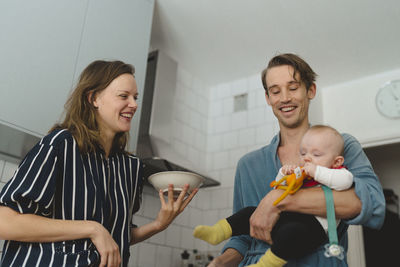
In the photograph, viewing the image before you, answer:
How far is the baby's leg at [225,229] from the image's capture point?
1.41m

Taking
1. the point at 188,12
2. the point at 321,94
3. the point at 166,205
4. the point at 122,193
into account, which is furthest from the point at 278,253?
the point at 321,94

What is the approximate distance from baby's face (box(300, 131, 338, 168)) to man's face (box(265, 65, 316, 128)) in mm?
140

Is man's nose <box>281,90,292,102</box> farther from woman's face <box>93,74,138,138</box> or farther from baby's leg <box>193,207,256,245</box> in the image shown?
woman's face <box>93,74,138,138</box>

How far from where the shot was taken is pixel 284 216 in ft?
4.34

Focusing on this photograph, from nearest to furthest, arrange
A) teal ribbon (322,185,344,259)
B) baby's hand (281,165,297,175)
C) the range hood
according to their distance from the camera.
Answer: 1. teal ribbon (322,185,344,259)
2. baby's hand (281,165,297,175)
3. the range hood

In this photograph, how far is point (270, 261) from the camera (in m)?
1.24

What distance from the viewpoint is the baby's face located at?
1359 millimetres

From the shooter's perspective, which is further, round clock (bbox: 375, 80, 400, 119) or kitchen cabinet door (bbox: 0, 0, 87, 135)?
round clock (bbox: 375, 80, 400, 119)

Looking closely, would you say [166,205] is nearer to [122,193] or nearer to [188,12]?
[122,193]

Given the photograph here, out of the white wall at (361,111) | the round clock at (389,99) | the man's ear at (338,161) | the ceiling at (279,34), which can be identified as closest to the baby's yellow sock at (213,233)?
the man's ear at (338,161)

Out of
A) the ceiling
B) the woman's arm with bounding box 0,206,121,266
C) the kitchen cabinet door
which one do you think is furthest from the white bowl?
the ceiling

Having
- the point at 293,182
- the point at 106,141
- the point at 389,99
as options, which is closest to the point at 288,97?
the point at 293,182

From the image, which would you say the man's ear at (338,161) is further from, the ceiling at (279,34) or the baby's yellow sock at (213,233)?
the ceiling at (279,34)

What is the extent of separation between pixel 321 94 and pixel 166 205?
282 centimetres
